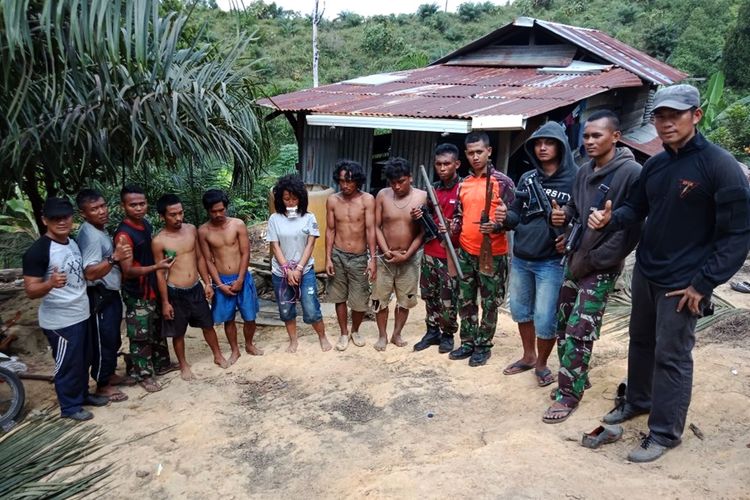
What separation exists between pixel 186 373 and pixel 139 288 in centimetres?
84

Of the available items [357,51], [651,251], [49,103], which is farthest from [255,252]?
[357,51]

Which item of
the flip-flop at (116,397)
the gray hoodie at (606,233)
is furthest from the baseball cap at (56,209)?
the gray hoodie at (606,233)

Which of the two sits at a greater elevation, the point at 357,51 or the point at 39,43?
the point at 357,51

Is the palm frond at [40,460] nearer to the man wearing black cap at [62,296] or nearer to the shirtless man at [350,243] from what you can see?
the man wearing black cap at [62,296]

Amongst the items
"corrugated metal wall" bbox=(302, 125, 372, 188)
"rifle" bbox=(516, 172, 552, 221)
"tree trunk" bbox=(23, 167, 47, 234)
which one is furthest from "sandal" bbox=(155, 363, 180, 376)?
"corrugated metal wall" bbox=(302, 125, 372, 188)

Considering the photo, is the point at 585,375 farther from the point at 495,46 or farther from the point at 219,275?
the point at 495,46

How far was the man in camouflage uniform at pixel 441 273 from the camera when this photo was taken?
4.51 m

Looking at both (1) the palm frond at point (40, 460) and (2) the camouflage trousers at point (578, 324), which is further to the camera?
(2) the camouflage trousers at point (578, 324)

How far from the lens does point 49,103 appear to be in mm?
4059

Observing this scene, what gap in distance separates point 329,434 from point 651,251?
7.54 ft

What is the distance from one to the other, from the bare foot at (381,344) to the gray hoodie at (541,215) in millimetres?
1633

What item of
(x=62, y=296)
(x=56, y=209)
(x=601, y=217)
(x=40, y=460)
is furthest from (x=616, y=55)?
(x=40, y=460)

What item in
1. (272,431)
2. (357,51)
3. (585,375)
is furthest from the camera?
(357,51)

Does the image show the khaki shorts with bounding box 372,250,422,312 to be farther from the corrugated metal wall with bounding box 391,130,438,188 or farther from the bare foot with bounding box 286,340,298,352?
the corrugated metal wall with bounding box 391,130,438,188
